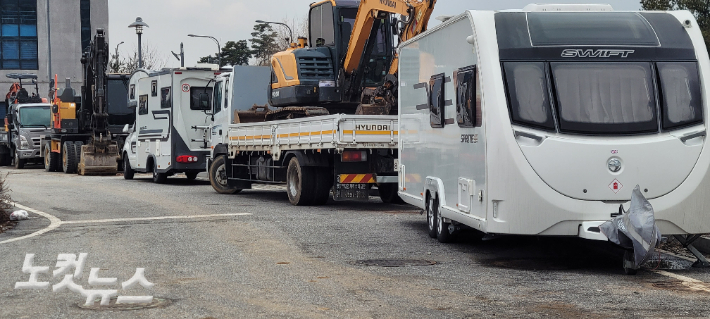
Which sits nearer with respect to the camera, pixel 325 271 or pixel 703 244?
pixel 325 271

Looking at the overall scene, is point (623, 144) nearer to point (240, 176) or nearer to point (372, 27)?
point (372, 27)

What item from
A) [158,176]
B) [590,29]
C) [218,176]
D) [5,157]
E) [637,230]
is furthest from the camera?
[5,157]

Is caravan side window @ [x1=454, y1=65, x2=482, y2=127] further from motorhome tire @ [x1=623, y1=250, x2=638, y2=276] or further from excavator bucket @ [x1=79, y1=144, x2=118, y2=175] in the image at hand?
excavator bucket @ [x1=79, y1=144, x2=118, y2=175]

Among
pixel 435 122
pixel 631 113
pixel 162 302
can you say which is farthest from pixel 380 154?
pixel 162 302

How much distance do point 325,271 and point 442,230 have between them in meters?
2.94

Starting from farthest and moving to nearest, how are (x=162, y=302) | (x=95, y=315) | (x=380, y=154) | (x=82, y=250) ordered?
(x=380, y=154) < (x=82, y=250) < (x=162, y=302) < (x=95, y=315)

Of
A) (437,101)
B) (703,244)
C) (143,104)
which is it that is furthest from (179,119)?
(703,244)

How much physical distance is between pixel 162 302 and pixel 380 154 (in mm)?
9750

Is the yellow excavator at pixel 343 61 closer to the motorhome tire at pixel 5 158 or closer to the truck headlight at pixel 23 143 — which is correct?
the truck headlight at pixel 23 143

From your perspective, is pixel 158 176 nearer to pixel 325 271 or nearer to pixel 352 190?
pixel 352 190

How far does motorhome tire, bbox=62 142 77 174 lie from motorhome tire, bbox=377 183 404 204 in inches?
714

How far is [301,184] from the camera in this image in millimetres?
18656

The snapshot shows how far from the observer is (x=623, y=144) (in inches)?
399

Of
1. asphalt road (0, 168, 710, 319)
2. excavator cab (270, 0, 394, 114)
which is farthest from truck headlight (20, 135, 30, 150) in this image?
asphalt road (0, 168, 710, 319)
